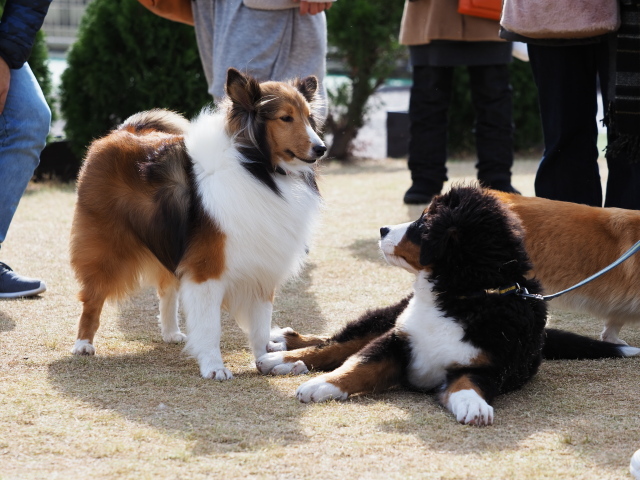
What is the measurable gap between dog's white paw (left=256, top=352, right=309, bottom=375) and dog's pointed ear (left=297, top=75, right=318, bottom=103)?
120 cm

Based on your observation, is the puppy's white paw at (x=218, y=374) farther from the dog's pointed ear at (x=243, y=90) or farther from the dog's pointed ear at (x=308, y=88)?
the dog's pointed ear at (x=308, y=88)

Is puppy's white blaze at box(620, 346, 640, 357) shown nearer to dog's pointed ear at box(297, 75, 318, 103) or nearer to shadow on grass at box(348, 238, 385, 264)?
dog's pointed ear at box(297, 75, 318, 103)

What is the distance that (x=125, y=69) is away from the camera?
30.3 feet

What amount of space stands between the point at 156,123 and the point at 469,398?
2265mm

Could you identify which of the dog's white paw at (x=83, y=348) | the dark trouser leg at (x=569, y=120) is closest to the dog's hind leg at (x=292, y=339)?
the dog's white paw at (x=83, y=348)

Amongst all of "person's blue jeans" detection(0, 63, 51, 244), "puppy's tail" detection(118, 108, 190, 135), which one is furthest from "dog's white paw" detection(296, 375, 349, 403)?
"person's blue jeans" detection(0, 63, 51, 244)

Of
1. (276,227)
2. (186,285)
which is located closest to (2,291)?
(186,285)

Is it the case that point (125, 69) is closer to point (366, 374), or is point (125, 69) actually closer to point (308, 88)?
point (308, 88)

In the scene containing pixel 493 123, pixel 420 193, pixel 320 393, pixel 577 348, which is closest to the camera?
pixel 320 393

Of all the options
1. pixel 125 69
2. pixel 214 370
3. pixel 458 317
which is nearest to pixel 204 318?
pixel 214 370

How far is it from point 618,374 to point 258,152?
5.94 ft

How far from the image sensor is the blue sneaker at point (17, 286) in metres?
4.79

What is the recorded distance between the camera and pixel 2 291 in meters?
4.80

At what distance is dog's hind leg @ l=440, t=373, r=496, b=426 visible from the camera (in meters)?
2.90
